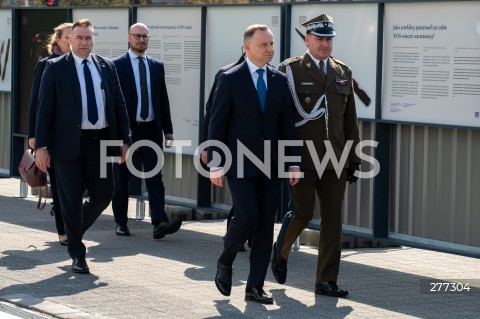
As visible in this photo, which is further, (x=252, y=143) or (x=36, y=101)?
(x=36, y=101)

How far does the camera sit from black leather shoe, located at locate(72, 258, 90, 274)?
32.9 ft

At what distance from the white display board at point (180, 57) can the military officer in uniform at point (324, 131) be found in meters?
3.66

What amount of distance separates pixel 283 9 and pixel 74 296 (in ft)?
13.0

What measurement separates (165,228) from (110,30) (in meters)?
3.04

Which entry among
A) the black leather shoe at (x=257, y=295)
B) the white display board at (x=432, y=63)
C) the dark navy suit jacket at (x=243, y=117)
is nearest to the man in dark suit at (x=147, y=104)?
the white display board at (x=432, y=63)

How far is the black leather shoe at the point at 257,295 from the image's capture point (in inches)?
349

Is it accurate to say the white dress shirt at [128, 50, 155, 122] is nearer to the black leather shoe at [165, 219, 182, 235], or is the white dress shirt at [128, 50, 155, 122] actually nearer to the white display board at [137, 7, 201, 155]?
the white display board at [137, 7, 201, 155]

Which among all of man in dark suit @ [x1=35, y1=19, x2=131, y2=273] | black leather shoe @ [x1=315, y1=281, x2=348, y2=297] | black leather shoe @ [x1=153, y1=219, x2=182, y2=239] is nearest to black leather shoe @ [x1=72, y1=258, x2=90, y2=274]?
man in dark suit @ [x1=35, y1=19, x2=131, y2=273]

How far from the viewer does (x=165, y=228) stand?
12.1 meters

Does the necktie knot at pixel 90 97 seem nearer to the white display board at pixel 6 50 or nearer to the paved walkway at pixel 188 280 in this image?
the paved walkway at pixel 188 280

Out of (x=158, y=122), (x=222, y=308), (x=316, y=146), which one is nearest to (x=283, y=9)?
(x=158, y=122)

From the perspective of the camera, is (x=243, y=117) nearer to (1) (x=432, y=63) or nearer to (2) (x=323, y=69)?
(2) (x=323, y=69)

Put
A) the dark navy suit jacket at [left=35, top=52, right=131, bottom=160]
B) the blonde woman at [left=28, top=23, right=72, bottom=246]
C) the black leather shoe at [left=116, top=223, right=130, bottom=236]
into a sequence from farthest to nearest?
the black leather shoe at [left=116, top=223, right=130, bottom=236] < the blonde woman at [left=28, top=23, right=72, bottom=246] < the dark navy suit jacket at [left=35, top=52, right=131, bottom=160]

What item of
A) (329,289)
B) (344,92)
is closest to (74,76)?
(344,92)
